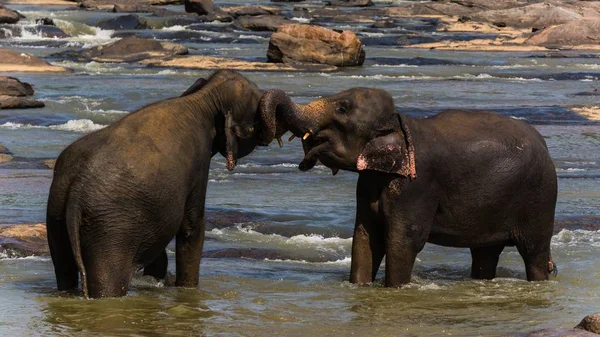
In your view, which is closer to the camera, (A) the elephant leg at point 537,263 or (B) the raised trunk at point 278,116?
(B) the raised trunk at point 278,116

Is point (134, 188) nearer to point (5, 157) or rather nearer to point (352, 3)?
point (5, 157)

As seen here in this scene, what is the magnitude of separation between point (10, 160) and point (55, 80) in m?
13.5

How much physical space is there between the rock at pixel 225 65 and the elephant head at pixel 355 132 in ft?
85.0

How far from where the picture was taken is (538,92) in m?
31.5

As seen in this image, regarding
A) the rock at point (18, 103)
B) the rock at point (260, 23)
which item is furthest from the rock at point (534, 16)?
the rock at point (18, 103)

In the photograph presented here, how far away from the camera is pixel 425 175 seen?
32.4 ft

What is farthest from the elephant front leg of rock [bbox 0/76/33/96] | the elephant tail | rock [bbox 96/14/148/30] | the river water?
rock [bbox 96/14/148/30]

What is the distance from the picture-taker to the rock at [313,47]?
37125 mm

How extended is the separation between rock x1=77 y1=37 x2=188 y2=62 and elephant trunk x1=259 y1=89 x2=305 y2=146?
29178 mm

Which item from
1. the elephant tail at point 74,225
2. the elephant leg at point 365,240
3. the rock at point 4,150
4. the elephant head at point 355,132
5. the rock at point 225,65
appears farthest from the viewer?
the rock at point 225,65

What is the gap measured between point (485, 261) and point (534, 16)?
1828 inches

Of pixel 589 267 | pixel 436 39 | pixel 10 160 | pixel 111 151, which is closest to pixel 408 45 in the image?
pixel 436 39

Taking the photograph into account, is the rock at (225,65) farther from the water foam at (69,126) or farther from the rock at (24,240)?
the rock at (24,240)

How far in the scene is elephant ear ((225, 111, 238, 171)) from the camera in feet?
30.9
